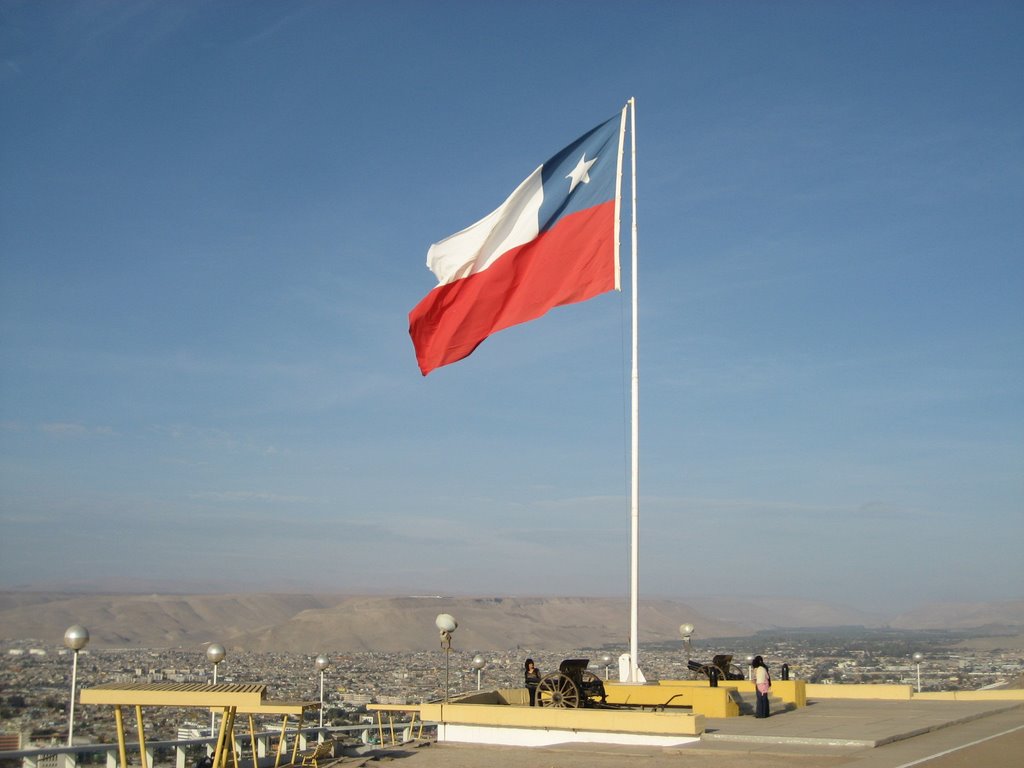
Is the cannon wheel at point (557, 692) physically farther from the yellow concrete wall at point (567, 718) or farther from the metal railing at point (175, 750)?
the metal railing at point (175, 750)

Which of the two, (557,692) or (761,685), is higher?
(761,685)

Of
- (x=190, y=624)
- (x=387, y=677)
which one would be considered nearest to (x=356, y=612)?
(x=190, y=624)

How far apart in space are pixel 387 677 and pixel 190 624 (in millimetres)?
66464

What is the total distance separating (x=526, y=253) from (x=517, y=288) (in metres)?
0.72

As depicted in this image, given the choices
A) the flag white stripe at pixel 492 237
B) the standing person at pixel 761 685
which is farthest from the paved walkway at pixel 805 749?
the flag white stripe at pixel 492 237

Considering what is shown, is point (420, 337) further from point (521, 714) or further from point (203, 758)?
point (203, 758)

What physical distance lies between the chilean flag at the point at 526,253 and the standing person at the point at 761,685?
25.3 ft

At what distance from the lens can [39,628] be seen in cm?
5494

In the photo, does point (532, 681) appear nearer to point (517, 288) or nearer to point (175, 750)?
point (175, 750)

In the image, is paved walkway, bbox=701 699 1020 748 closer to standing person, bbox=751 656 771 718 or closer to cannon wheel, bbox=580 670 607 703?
standing person, bbox=751 656 771 718

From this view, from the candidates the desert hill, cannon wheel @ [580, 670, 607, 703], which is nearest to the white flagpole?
cannon wheel @ [580, 670, 607, 703]

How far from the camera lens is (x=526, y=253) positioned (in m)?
20.8

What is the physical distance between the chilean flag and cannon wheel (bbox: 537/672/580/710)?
629 cm

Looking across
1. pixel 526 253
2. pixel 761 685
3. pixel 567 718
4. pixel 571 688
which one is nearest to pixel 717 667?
pixel 761 685
